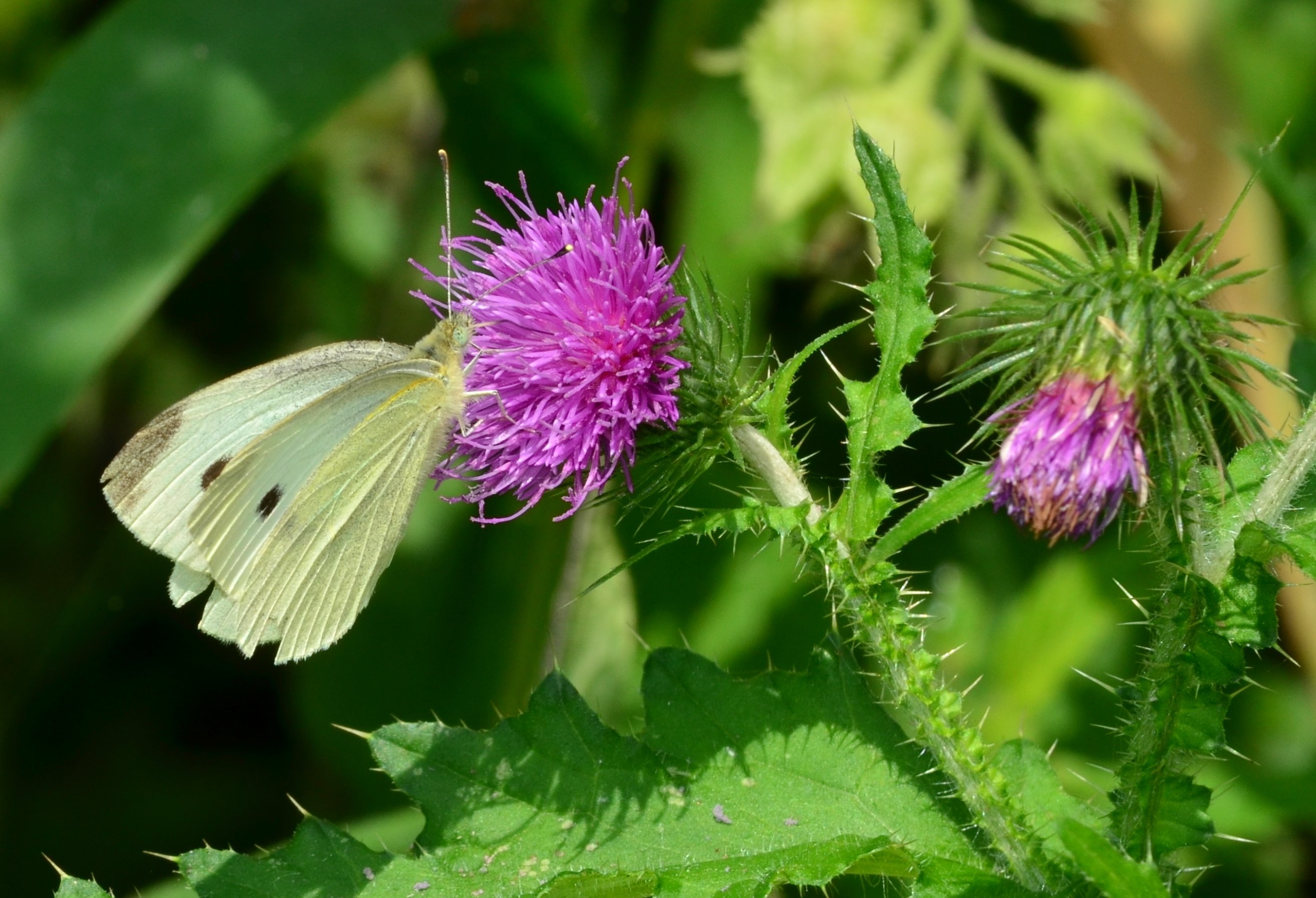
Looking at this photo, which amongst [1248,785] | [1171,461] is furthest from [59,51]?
[1248,785]

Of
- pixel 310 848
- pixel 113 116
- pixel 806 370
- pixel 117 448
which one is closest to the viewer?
pixel 310 848

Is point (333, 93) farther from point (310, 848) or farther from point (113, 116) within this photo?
point (310, 848)

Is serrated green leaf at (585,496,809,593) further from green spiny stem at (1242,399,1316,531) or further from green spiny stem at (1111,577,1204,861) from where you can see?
green spiny stem at (1242,399,1316,531)

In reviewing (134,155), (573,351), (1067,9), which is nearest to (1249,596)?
(573,351)

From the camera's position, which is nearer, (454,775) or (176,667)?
(454,775)

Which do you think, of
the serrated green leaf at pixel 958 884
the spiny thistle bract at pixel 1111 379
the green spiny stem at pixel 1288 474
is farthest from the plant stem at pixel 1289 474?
the serrated green leaf at pixel 958 884
